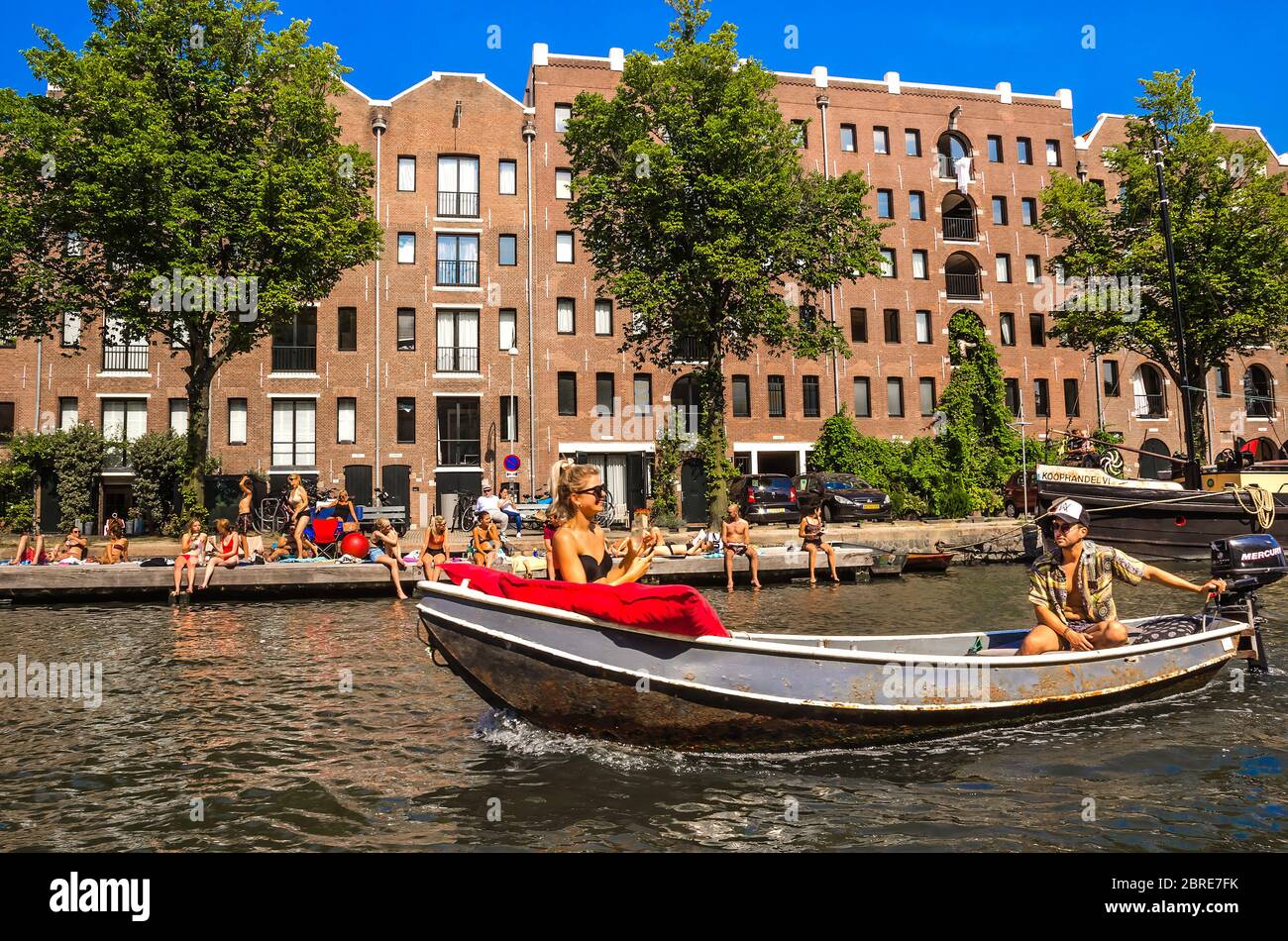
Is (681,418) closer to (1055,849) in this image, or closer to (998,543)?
(998,543)

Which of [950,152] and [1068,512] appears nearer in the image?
[1068,512]

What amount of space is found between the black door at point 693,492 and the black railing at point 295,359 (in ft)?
54.2

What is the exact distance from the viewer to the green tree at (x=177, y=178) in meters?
25.4

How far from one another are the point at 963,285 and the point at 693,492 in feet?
64.2

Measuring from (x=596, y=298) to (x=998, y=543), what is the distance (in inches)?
851

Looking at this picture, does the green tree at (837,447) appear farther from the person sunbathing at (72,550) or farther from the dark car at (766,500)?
Answer: the person sunbathing at (72,550)

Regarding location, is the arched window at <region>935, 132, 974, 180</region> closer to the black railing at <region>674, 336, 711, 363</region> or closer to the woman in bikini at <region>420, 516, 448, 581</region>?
the black railing at <region>674, 336, 711, 363</region>

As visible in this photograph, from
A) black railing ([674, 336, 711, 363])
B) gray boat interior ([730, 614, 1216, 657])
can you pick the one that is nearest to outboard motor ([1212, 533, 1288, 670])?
gray boat interior ([730, 614, 1216, 657])

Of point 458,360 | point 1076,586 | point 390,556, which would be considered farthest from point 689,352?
point 1076,586

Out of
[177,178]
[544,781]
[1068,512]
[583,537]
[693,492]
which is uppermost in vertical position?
[177,178]

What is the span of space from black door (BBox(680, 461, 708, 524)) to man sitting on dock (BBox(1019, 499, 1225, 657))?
96.0 feet

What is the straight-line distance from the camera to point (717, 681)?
6.67 metres

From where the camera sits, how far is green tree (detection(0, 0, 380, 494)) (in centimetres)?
2544

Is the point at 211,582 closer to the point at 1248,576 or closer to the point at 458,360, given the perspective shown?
the point at 1248,576
